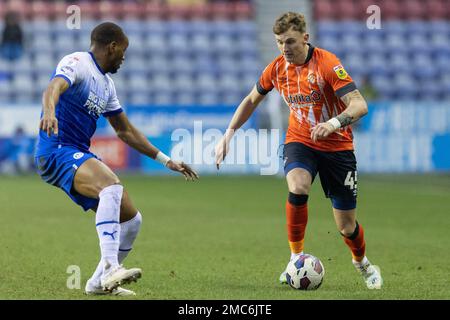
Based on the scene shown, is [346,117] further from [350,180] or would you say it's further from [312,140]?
[350,180]

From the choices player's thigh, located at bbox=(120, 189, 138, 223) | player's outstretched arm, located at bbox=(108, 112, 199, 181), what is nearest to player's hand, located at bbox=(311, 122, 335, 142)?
player's outstretched arm, located at bbox=(108, 112, 199, 181)

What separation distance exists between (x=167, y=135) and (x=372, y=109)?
531cm

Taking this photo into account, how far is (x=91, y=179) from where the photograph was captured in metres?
6.43

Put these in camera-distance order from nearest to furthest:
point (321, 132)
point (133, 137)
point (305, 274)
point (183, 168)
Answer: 1. point (321, 132)
2. point (305, 274)
3. point (183, 168)
4. point (133, 137)

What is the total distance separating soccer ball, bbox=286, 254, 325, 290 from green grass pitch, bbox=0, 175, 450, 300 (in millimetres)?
98

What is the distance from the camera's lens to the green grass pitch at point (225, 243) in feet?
23.1

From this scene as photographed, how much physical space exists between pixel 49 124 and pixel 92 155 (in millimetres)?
782

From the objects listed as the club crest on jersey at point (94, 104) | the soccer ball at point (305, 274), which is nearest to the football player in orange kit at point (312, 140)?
the soccer ball at point (305, 274)

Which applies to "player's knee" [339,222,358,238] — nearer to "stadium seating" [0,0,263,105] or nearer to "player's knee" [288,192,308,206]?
"player's knee" [288,192,308,206]

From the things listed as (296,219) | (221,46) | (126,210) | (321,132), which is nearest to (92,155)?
(126,210)

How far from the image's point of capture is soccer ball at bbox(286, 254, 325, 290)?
705 cm

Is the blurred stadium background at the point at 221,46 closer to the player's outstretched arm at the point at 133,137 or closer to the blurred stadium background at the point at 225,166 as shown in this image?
the blurred stadium background at the point at 225,166
